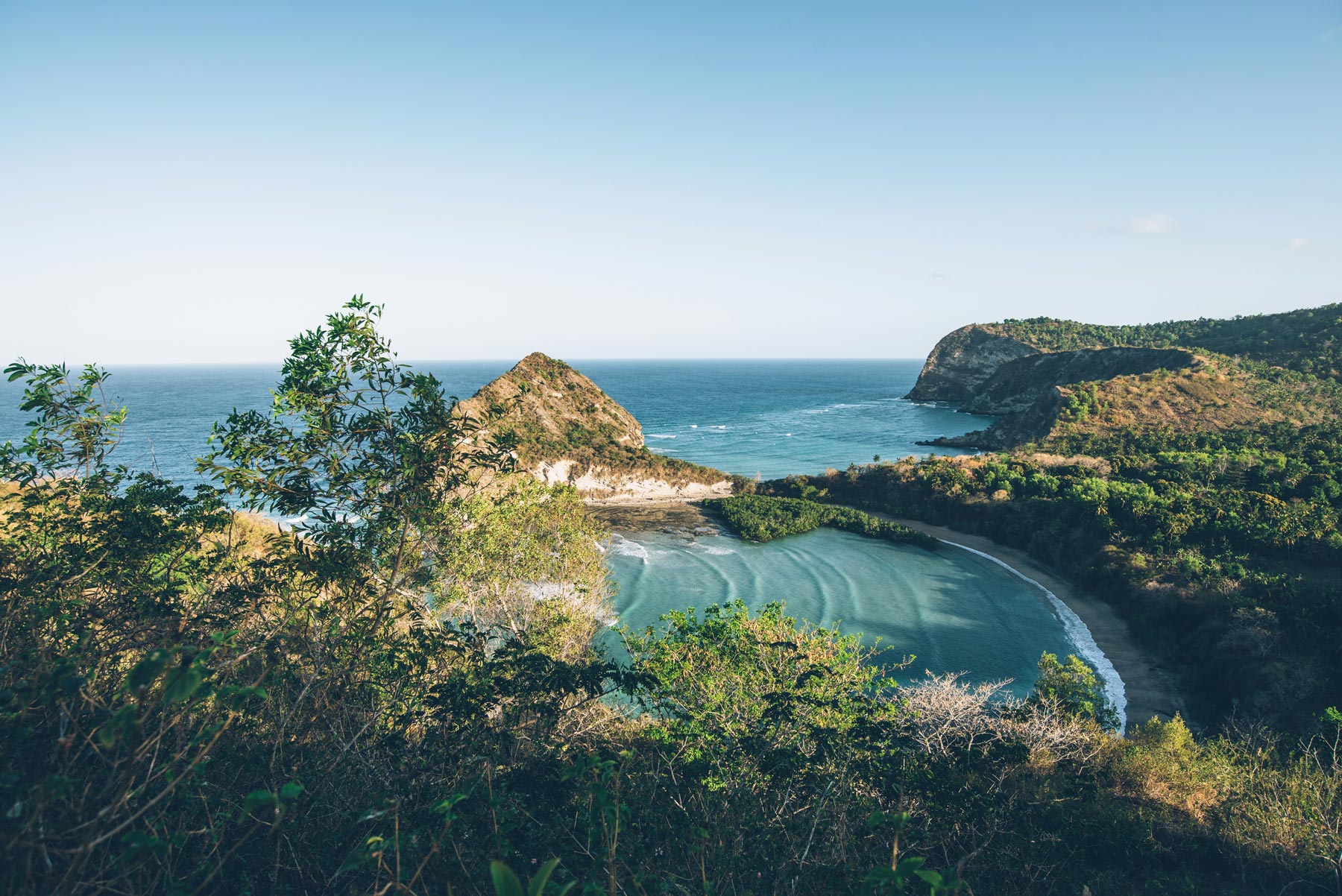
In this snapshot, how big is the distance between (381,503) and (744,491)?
49.6m

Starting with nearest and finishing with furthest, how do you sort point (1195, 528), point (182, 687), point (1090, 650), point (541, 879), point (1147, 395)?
point (541, 879) < point (182, 687) < point (1090, 650) < point (1195, 528) < point (1147, 395)

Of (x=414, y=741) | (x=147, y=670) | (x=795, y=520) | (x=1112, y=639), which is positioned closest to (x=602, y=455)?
→ (x=795, y=520)

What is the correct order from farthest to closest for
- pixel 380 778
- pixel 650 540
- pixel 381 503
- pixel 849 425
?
pixel 849 425 < pixel 650 540 < pixel 381 503 < pixel 380 778

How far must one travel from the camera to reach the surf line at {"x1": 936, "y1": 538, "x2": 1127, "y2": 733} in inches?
856

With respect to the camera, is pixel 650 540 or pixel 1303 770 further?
pixel 650 540

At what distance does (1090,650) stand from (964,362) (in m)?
131

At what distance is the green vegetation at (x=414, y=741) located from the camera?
5270 mm

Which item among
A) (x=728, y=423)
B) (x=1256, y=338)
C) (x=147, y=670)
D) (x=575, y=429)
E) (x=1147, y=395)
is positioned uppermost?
(x=1256, y=338)

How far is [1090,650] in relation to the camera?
85.4 feet

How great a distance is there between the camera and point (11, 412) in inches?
3816

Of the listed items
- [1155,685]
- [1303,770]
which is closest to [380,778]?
[1303,770]

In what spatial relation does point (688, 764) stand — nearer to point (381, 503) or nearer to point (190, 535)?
point (381, 503)

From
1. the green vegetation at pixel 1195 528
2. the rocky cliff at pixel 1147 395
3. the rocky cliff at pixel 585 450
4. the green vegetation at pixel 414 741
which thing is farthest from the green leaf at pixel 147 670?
the rocky cliff at pixel 1147 395

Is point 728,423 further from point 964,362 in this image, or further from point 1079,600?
point 1079,600
